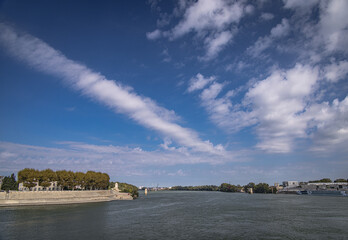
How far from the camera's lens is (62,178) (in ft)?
299

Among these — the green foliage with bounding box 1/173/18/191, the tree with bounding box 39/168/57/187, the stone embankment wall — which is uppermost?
the tree with bounding box 39/168/57/187

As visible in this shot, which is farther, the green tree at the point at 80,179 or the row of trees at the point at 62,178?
the green tree at the point at 80,179

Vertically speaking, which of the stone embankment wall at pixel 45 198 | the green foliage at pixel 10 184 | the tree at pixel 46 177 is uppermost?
the tree at pixel 46 177

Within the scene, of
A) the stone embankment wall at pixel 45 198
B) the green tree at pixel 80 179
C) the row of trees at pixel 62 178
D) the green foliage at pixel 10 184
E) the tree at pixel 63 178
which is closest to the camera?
the stone embankment wall at pixel 45 198

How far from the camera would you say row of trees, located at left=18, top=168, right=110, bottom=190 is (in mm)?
82250

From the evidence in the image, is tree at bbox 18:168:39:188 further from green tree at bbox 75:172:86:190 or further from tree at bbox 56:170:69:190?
green tree at bbox 75:172:86:190

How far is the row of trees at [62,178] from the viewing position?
8225cm

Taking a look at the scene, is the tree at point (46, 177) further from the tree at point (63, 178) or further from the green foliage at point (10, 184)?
the green foliage at point (10, 184)

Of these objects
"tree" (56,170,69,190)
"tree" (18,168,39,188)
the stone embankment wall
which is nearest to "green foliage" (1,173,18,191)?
"tree" (18,168,39,188)

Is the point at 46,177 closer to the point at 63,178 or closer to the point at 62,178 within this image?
the point at 62,178

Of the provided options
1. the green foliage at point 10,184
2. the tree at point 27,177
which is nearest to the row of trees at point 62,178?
the tree at point 27,177

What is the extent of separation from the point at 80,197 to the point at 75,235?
203ft

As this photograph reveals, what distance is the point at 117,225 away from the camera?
39906 mm

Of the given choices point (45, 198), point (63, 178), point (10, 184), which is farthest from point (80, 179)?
point (10, 184)
